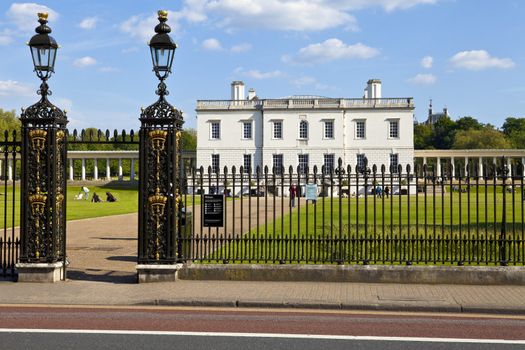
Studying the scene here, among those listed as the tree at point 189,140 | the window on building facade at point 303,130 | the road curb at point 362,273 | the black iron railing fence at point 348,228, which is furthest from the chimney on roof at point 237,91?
the road curb at point 362,273

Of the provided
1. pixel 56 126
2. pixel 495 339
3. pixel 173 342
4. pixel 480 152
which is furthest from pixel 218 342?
pixel 480 152

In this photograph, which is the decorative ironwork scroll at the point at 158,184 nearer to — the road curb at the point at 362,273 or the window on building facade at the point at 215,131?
the road curb at the point at 362,273

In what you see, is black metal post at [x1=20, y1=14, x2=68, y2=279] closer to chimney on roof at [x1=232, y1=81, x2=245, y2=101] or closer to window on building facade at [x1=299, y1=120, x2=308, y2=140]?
window on building facade at [x1=299, y1=120, x2=308, y2=140]

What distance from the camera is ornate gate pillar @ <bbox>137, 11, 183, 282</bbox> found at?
11477mm

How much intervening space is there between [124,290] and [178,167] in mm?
2433

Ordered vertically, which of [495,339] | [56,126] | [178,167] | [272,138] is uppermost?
[272,138]

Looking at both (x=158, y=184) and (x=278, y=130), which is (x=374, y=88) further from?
(x=158, y=184)

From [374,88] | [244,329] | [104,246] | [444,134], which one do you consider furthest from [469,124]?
[244,329]

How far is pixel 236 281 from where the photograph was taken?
11383 mm

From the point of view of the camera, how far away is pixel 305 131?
79.1 metres

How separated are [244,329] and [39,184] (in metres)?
5.63

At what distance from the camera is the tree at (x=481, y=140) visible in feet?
318

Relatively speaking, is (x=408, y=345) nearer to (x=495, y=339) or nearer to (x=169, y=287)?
(x=495, y=339)

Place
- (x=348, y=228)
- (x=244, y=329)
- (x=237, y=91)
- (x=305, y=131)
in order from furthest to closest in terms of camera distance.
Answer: (x=237, y=91)
(x=305, y=131)
(x=348, y=228)
(x=244, y=329)
